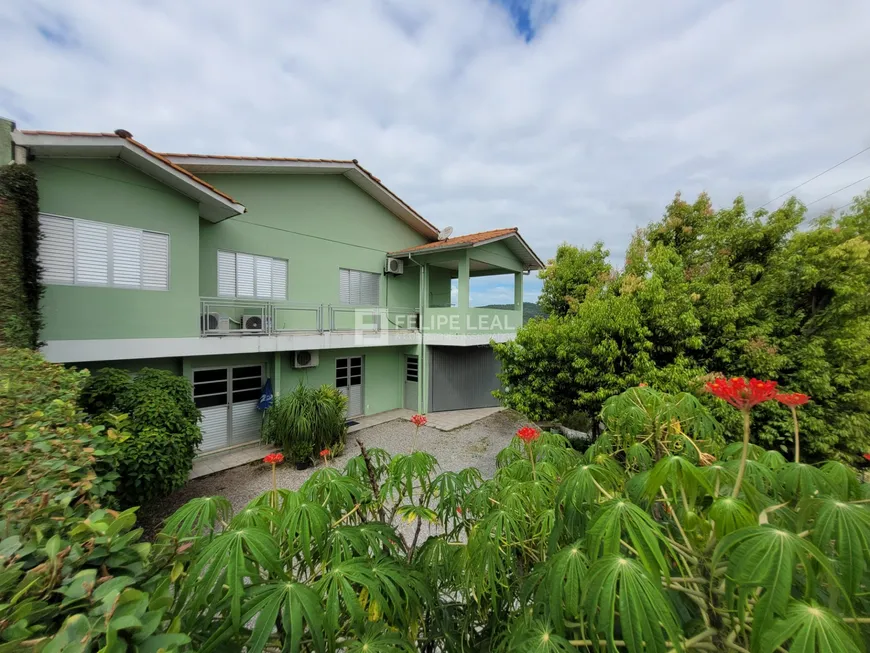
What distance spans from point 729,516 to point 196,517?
2536 millimetres

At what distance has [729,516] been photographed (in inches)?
53.4

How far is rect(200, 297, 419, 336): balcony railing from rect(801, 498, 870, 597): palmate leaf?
10005 millimetres

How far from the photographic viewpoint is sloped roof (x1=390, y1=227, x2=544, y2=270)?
39.1 ft

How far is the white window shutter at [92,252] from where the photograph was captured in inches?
259

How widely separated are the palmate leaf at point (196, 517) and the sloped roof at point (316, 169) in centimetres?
1010

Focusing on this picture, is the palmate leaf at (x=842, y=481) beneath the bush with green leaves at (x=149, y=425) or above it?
above

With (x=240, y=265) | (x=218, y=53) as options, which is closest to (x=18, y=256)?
(x=240, y=265)

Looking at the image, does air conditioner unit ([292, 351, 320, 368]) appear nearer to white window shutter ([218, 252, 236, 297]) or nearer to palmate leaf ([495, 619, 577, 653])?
white window shutter ([218, 252, 236, 297])

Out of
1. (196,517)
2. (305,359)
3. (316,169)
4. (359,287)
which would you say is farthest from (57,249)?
(196,517)

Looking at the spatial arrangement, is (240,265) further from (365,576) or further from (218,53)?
(365,576)

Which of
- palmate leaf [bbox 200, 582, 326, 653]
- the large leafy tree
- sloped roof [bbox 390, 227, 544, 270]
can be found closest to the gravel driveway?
the large leafy tree

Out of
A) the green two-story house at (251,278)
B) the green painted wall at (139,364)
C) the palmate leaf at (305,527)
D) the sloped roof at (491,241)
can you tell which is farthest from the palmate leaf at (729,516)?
the sloped roof at (491,241)

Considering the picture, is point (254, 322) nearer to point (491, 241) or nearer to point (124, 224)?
point (124, 224)

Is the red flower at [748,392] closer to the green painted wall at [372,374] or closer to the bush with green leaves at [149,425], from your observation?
the bush with green leaves at [149,425]
